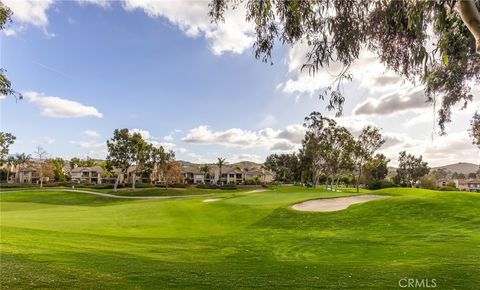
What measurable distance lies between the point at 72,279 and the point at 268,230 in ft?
42.1

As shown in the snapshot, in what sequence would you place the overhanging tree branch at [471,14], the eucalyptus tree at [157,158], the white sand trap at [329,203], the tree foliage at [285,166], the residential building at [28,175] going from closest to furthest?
the overhanging tree branch at [471,14], the white sand trap at [329,203], the eucalyptus tree at [157,158], the tree foliage at [285,166], the residential building at [28,175]

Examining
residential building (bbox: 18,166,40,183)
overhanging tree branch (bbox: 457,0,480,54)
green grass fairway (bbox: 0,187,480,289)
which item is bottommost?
green grass fairway (bbox: 0,187,480,289)

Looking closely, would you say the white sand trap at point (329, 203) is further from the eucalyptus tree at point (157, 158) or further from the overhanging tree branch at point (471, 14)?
the eucalyptus tree at point (157, 158)

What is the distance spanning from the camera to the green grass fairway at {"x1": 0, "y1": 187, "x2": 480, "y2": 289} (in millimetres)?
8203

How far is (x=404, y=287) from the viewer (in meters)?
8.12

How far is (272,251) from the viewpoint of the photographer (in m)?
13.6

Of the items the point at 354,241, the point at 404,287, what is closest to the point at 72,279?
the point at 404,287

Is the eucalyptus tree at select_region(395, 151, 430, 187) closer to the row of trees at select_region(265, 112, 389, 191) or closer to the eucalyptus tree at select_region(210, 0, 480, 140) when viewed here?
the row of trees at select_region(265, 112, 389, 191)

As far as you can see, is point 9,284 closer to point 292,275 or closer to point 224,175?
point 292,275

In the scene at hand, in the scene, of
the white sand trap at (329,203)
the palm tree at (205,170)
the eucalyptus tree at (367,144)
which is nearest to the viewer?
the white sand trap at (329,203)

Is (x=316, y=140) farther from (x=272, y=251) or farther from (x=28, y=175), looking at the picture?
(x=28, y=175)

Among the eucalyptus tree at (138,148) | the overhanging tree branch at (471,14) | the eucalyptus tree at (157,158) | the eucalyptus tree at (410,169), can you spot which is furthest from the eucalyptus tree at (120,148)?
the eucalyptus tree at (410,169)

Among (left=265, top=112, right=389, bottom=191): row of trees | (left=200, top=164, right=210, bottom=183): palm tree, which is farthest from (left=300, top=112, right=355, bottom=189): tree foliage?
(left=200, top=164, right=210, bottom=183): palm tree

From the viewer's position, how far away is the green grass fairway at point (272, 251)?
26.9ft
